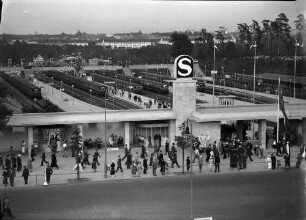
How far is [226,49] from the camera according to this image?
2420 centimetres

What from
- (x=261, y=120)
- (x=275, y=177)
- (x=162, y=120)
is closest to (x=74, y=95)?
(x=162, y=120)

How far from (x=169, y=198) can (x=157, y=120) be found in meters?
4.72

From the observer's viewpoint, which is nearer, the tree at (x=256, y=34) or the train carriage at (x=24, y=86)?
the train carriage at (x=24, y=86)

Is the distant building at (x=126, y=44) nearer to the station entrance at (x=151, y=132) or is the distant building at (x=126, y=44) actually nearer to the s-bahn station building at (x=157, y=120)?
the s-bahn station building at (x=157, y=120)

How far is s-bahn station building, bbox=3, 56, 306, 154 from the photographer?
40.6 ft

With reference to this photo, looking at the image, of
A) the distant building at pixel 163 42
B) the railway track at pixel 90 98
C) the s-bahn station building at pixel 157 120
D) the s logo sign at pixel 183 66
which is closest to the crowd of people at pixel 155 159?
the s-bahn station building at pixel 157 120

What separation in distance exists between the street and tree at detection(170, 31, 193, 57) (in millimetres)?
7471

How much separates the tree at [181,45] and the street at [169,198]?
24.5 feet

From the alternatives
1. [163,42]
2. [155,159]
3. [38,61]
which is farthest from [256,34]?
[155,159]

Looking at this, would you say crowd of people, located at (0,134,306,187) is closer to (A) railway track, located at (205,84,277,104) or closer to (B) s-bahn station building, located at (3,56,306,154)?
(B) s-bahn station building, located at (3,56,306,154)

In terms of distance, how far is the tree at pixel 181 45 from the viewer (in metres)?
16.7

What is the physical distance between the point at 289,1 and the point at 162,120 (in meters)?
5.42

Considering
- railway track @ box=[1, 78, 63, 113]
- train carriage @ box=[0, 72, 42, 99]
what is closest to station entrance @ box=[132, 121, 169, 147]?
railway track @ box=[1, 78, 63, 113]

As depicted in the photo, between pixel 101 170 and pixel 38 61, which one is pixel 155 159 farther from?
pixel 38 61
